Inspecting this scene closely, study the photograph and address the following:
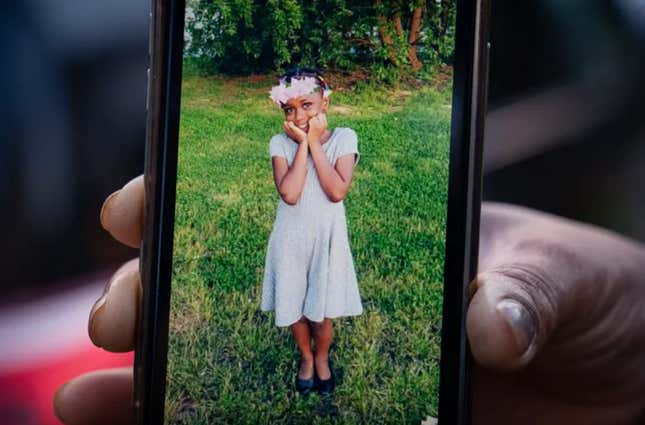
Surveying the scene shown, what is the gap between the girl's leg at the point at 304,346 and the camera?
37 cm

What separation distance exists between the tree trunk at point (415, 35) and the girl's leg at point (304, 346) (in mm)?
155

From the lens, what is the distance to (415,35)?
14.3 inches

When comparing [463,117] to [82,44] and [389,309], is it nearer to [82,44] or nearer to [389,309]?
[389,309]

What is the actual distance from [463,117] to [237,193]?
132mm

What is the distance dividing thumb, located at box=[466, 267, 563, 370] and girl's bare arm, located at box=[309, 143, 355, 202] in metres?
0.09

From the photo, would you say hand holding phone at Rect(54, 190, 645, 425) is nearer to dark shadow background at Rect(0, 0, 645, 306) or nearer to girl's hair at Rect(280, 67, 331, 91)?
dark shadow background at Rect(0, 0, 645, 306)

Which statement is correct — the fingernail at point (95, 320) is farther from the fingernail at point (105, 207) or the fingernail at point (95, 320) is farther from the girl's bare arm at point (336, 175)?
the girl's bare arm at point (336, 175)

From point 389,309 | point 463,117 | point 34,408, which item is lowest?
point 34,408

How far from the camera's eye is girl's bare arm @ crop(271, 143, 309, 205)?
0.37 metres

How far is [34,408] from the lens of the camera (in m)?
0.52

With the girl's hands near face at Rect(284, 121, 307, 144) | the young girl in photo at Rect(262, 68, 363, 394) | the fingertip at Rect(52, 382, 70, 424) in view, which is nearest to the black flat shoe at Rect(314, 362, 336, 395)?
the young girl in photo at Rect(262, 68, 363, 394)

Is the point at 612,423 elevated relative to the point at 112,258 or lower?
lower

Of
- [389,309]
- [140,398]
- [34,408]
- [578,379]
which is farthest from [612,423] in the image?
[34,408]

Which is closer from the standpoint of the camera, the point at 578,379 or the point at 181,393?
the point at 181,393
